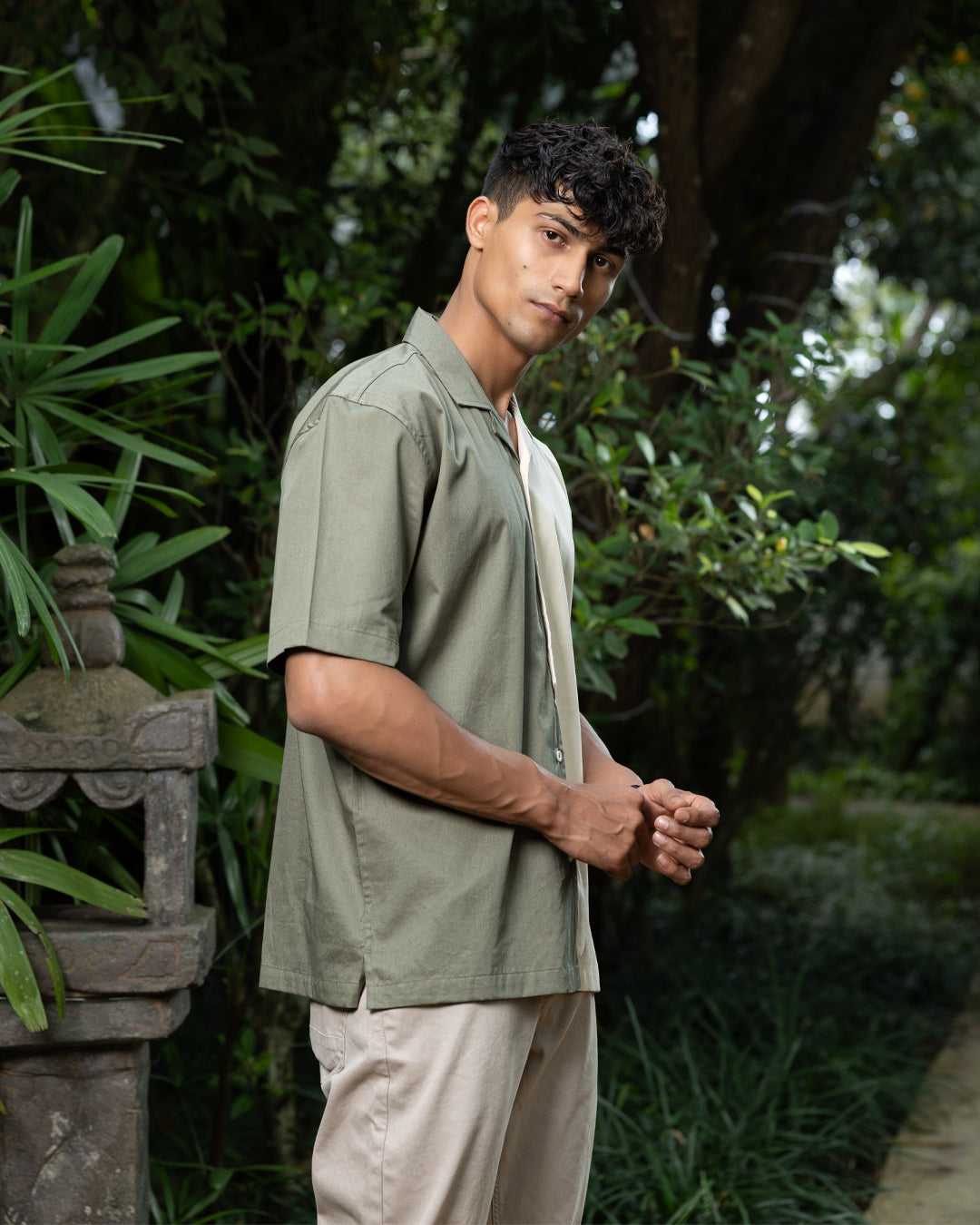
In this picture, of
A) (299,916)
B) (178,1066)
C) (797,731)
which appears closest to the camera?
(299,916)

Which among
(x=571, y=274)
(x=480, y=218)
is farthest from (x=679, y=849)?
(x=480, y=218)

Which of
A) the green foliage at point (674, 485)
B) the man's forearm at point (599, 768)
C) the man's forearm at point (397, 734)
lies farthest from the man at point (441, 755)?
the green foliage at point (674, 485)

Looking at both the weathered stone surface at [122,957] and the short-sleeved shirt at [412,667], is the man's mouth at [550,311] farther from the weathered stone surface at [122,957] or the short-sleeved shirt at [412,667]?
the weathered stone surface at [122,957]

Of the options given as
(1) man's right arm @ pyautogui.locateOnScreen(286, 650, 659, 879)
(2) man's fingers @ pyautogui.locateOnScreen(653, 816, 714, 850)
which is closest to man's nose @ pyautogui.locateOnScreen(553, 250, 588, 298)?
(1) man's right arm @ pyautogui.locateOnScreen(286, 650, 659, 879)

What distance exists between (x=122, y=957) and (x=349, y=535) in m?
0.83

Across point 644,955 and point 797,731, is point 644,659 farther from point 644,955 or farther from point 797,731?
point 797,731

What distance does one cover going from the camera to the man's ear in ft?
4.75

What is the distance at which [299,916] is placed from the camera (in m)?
1.36

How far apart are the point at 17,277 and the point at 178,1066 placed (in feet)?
5.80

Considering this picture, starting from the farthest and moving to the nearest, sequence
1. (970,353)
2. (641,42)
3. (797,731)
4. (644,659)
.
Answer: (970,353)
(797,731)
(644,659)
(641,42)

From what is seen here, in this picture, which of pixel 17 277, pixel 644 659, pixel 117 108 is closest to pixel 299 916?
pixel 17 277

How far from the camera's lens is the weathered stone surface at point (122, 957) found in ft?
5.52

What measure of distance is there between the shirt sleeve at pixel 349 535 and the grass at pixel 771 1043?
183 centimetres

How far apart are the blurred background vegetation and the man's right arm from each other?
1.77ft
